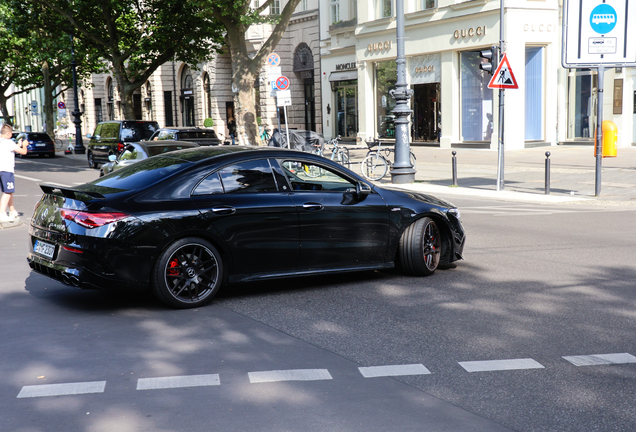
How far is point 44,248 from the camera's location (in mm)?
6398

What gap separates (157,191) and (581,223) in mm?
7629

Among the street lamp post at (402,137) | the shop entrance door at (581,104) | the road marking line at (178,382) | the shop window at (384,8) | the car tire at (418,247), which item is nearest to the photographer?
the road marking line at (178,382)

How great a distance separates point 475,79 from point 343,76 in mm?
8784

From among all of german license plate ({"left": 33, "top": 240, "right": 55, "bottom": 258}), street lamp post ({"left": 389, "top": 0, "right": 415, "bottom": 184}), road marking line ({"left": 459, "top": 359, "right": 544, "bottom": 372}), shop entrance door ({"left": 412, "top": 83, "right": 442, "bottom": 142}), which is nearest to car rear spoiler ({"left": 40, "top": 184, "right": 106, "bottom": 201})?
german license plate ({"left": 33, "top": 240, "right": 55, "bottom": 258})

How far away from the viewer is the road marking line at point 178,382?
440 centimetres

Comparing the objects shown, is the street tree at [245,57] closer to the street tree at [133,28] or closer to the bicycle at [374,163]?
the bicycle at [374,163]

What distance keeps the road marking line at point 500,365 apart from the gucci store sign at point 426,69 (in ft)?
88.0

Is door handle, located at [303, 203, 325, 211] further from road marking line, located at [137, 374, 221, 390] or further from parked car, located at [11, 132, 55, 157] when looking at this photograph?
parked car, located at [11, 132, 55, 157]

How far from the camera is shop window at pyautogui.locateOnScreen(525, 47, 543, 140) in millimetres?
28198

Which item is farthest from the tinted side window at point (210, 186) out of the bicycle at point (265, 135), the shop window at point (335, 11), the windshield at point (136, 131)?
the shop window at point (335, 11)

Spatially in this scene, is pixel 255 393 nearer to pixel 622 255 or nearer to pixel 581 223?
pixel 622 255

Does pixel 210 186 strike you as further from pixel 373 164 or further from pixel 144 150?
pixel 373 164

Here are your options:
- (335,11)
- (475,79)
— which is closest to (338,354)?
(475,79)

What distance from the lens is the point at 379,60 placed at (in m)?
33.8
